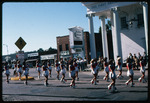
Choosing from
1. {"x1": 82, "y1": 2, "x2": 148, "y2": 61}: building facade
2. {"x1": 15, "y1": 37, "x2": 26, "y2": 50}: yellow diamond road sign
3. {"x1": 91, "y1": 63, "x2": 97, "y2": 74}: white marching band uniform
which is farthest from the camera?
{"x1": 82, "y1": 2, "x2": 148, "y2": 61}: building facade

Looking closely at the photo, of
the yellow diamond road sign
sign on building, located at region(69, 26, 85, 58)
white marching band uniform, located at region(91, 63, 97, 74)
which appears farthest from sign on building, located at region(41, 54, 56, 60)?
white marching band uniform, located at region(91, 63, 97, 74)

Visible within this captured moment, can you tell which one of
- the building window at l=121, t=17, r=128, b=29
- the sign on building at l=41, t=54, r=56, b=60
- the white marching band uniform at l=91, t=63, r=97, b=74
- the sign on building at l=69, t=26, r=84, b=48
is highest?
the building window at l=121, t=17, r=128, b=29

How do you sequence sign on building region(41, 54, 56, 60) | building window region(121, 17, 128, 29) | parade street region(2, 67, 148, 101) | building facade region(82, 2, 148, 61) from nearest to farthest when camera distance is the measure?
parade street region(2, 67, 148, 101) → building facade region(82, 2, 148, 61) → building window region(121, 17, 128, 29) → sign on building region(41, 54, 56, 60)

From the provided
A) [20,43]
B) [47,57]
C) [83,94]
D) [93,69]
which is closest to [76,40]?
[20,43]

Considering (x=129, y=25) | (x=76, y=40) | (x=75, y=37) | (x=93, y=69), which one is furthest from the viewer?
(x=76, y=40)

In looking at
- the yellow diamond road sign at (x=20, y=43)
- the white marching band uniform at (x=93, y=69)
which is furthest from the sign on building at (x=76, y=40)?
the white marching band uniform at (x=93, y=69)

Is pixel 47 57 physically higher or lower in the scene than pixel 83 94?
higher

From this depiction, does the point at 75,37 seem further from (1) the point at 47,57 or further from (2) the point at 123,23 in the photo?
(1) the point at 47,57

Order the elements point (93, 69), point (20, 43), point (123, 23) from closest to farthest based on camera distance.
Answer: point (93, 69)
point (20, 43)
point (123, 23)

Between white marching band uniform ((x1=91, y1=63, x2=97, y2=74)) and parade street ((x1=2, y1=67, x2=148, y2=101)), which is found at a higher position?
white marching band uniform ((x1=91, y1=63, x2=97, y2=74))

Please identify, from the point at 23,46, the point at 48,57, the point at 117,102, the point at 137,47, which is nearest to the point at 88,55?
the point at 48,57

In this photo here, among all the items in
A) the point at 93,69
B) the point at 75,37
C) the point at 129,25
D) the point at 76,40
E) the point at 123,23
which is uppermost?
the point at 123,23

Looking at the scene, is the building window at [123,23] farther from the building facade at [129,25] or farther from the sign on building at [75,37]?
the sign on building at [75,37]

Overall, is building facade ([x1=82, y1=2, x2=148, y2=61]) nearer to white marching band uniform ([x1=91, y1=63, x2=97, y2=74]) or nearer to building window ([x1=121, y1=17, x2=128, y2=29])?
building window ([x1=121, y1=17, x2=128, y2=29])
